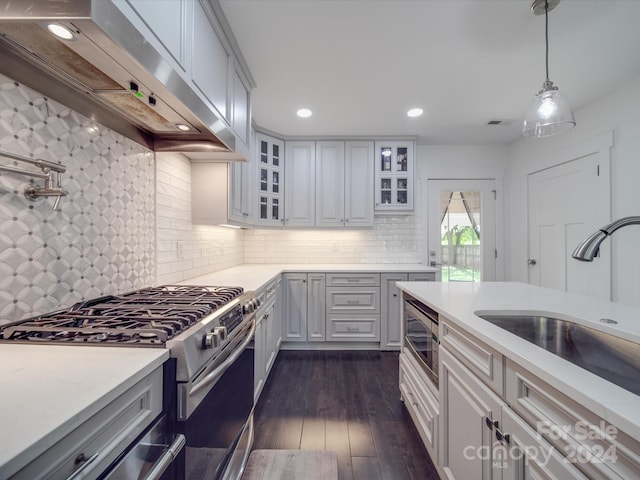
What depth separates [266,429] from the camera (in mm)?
1791

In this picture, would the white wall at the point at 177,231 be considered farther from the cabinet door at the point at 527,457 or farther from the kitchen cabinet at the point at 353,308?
the cabinet door at the point at 527,457

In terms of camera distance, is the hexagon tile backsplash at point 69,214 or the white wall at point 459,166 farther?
the white wall at point 459,166

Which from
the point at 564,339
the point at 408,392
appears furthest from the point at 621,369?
the point at 408,392

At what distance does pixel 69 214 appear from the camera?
1.16 meters

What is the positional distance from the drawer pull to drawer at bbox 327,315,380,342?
2633 millimetres

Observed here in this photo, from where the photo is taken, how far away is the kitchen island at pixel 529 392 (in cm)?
56

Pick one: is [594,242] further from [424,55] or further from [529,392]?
[424,55]

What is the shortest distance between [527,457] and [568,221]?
119 inches

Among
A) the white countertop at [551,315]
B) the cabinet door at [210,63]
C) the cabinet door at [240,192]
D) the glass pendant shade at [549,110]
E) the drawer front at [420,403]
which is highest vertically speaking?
the cabinet door at [210,63]

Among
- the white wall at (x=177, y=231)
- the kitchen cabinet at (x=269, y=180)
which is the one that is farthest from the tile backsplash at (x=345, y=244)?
the white wall at (x=177, y=231)

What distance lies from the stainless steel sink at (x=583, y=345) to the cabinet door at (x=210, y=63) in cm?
→ 169

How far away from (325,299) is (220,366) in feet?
6.80

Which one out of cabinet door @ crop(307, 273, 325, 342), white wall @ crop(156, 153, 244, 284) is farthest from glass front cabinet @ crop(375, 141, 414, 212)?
white wall @ crop(156, 153, 244, 284)

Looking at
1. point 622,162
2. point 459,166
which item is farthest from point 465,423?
point 459,166
